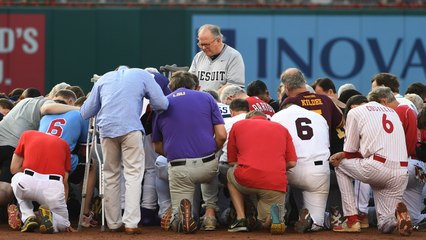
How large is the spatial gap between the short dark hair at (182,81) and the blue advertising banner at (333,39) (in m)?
12.6

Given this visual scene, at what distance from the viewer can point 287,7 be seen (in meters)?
25.5

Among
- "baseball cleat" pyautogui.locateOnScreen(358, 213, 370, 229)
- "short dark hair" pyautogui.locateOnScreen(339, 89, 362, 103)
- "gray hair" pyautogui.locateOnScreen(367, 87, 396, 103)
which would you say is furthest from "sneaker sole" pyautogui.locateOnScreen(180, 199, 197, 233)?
"short dark hair" pyautogui.locateOnScreen(339, 89, 362, 103)

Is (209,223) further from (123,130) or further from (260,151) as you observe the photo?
(123,130)

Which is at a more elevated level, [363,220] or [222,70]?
[222,70]

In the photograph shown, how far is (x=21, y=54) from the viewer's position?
84.0ft

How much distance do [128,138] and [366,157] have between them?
2.55m

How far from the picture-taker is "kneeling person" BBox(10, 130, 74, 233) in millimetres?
12117

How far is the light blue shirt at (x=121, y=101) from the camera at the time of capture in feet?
39.8

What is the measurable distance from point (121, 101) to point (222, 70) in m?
2.85

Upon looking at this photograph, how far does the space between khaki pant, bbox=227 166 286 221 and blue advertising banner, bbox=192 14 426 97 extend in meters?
13.1

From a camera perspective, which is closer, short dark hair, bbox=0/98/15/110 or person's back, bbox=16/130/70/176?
person's back, bbox=16/130/70/176

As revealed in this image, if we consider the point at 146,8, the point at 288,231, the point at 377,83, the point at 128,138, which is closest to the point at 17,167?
the point at 128,138

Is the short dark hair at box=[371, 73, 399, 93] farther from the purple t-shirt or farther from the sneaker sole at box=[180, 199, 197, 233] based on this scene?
the sneaker sole at box=[180, 199, 197, 233]

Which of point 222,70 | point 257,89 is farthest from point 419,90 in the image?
point 222,70
